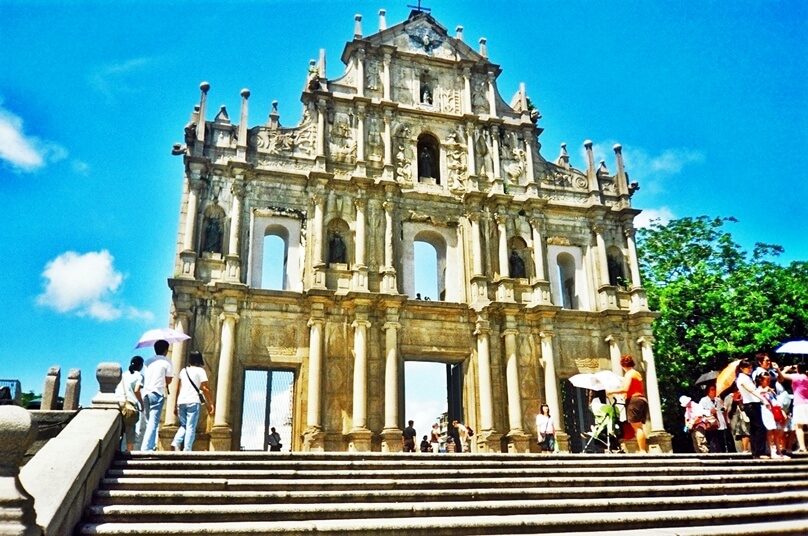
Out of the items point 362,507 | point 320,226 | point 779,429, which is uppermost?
point 320,226

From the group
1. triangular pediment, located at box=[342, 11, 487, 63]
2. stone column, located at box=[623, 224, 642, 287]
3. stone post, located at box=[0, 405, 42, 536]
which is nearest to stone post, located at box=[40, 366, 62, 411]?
stone post, located at box=[0, 405, 42, 536]

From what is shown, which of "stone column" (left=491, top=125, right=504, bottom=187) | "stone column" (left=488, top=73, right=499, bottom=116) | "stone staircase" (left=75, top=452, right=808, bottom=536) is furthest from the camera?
"stone column" (left=488, top=73, right=499, bottom=116)

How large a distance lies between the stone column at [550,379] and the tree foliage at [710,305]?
4.88m

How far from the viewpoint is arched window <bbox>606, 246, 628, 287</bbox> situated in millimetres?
21375

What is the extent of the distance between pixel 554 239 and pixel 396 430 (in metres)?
8.70

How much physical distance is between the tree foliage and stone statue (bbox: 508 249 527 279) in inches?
206

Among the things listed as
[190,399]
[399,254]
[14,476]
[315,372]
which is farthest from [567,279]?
[14,476]

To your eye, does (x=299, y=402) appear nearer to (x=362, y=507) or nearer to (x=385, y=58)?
(x=362, y=507)

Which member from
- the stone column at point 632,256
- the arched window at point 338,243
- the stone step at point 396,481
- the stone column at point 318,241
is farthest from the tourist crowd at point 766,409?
the arched window at point 338,243

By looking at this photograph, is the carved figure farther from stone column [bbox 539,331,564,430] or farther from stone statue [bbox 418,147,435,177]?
stone column [bbox 539,331,564,430]

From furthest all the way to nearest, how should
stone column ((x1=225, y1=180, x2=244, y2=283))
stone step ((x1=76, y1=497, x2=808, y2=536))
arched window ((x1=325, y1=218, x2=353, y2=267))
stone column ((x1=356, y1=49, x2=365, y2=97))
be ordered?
stone column ((x1=356, y1=49, x2=365, y2=97)) < arched window ((x1=325, y1=218, x2=353, y2=267)) < stone column ((x1=225, y1=180, x2=244, y2=283)) < stone step ((x1=76, y1=497, x2=808, y2=536))

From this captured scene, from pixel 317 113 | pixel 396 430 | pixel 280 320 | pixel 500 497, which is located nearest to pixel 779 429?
pixel 500 497

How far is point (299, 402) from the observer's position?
1719cm

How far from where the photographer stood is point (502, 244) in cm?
2008
